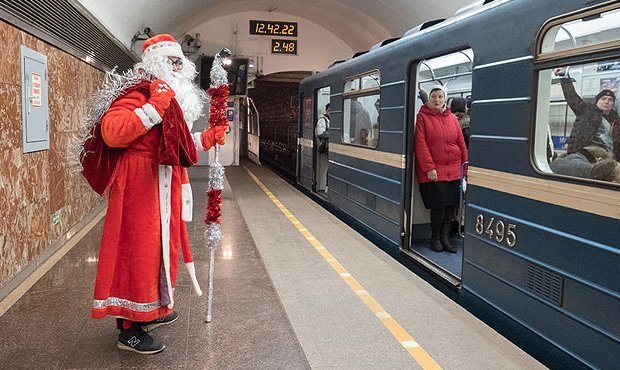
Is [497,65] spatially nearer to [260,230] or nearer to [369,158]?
[369,158]

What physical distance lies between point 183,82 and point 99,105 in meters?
0.49

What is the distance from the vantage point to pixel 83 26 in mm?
6605

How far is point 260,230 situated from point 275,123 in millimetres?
18228

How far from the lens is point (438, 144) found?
5.36 metres

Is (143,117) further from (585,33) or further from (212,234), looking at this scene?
(585,33)

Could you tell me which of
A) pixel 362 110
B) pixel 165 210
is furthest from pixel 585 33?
pixel 362 110

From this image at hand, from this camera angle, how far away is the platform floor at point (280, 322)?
304cm

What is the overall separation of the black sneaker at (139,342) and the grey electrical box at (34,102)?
2.20m

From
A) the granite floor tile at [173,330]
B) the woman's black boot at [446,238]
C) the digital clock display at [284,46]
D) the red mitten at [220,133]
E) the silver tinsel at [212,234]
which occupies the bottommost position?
the granite floor tile at [173,330]

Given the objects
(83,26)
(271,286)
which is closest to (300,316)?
(271,286)

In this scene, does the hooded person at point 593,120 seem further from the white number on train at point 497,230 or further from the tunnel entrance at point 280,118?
the tunnel entrance at point 280,118

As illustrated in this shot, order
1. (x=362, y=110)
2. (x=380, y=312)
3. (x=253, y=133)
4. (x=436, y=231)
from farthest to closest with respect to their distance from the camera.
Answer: (x=253, y=133) → (x=362, y=110) → (x=436, y=231) → (x=380, y=312)

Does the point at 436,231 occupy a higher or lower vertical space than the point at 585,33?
lower

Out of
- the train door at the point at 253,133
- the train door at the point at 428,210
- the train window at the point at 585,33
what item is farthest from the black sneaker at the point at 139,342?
the train door at the point at 253,133
